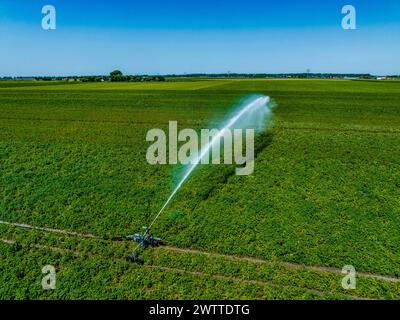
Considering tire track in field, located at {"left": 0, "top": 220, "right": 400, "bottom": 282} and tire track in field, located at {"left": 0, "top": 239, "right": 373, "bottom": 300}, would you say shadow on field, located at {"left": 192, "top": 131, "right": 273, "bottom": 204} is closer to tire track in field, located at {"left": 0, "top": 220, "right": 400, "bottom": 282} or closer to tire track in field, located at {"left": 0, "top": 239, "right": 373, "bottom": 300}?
tire track in field, located at {"left": 0, "top": 220, "right": 400, "bottom": 282}

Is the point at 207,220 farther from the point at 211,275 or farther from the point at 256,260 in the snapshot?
the point at 211,275

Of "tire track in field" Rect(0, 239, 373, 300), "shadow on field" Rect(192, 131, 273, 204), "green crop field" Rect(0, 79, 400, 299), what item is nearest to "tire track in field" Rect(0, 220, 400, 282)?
"green crop field" Rect(0, 79, 400, 299)

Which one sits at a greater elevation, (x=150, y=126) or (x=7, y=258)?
(x=150, y=126)

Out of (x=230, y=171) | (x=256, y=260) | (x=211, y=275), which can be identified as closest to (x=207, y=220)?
(x=256, y=260)

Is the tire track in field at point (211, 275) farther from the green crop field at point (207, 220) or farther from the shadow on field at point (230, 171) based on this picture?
the shadow on field at point (230, 171)

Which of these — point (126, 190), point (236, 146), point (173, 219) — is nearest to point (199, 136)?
point (236, 146)

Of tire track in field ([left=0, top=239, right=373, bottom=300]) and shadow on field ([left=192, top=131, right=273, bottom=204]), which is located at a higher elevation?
shadow on field ([left=192, top=131, right=273, bottom=204])

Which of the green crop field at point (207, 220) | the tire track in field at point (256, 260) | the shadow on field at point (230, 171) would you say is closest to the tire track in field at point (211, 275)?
the green crop field at point (207, 220)
